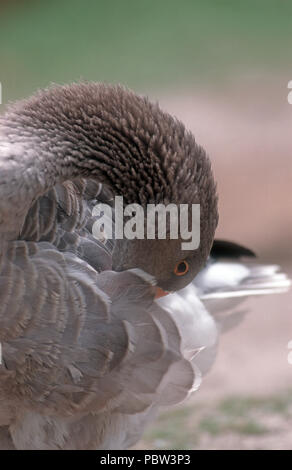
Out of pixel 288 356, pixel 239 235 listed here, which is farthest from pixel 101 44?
pixel 288 356

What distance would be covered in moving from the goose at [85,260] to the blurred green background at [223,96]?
1.26 metres

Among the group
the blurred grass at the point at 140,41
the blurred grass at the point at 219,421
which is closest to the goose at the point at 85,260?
the blurred grass at the point at 219,421

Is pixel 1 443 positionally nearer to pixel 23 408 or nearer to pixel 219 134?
pixel 23 408

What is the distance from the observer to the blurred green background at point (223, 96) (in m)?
3.52

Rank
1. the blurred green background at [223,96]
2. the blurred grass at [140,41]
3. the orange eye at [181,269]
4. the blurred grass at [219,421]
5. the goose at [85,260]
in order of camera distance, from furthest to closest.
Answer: the blurred grass at [140,41], the blurred green background at [223,96], the blurred grass at [219,421], the orange eye at [181,269], the goose at [85,260]

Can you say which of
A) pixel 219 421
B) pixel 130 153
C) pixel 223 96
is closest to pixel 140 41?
pixel 223 96

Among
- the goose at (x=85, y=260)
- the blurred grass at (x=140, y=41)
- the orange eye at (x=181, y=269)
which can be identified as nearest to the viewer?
the goose at (x=85, y=260)

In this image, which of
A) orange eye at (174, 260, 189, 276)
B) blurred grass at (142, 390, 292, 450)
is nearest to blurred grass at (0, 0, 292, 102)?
blurred grass at (142, 390, 292, 450)

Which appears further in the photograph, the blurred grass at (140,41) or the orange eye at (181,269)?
the blurred grass at (140,41)

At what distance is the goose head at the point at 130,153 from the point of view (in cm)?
192

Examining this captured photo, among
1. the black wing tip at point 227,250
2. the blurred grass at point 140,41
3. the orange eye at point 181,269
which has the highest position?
the blurred grass at point 140,41

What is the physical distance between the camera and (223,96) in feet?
20.9

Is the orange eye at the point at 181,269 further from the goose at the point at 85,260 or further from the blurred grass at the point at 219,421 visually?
the blurred grass at the point at 219,421

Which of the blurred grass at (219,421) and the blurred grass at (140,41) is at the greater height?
the blurred grass at (140,41)
